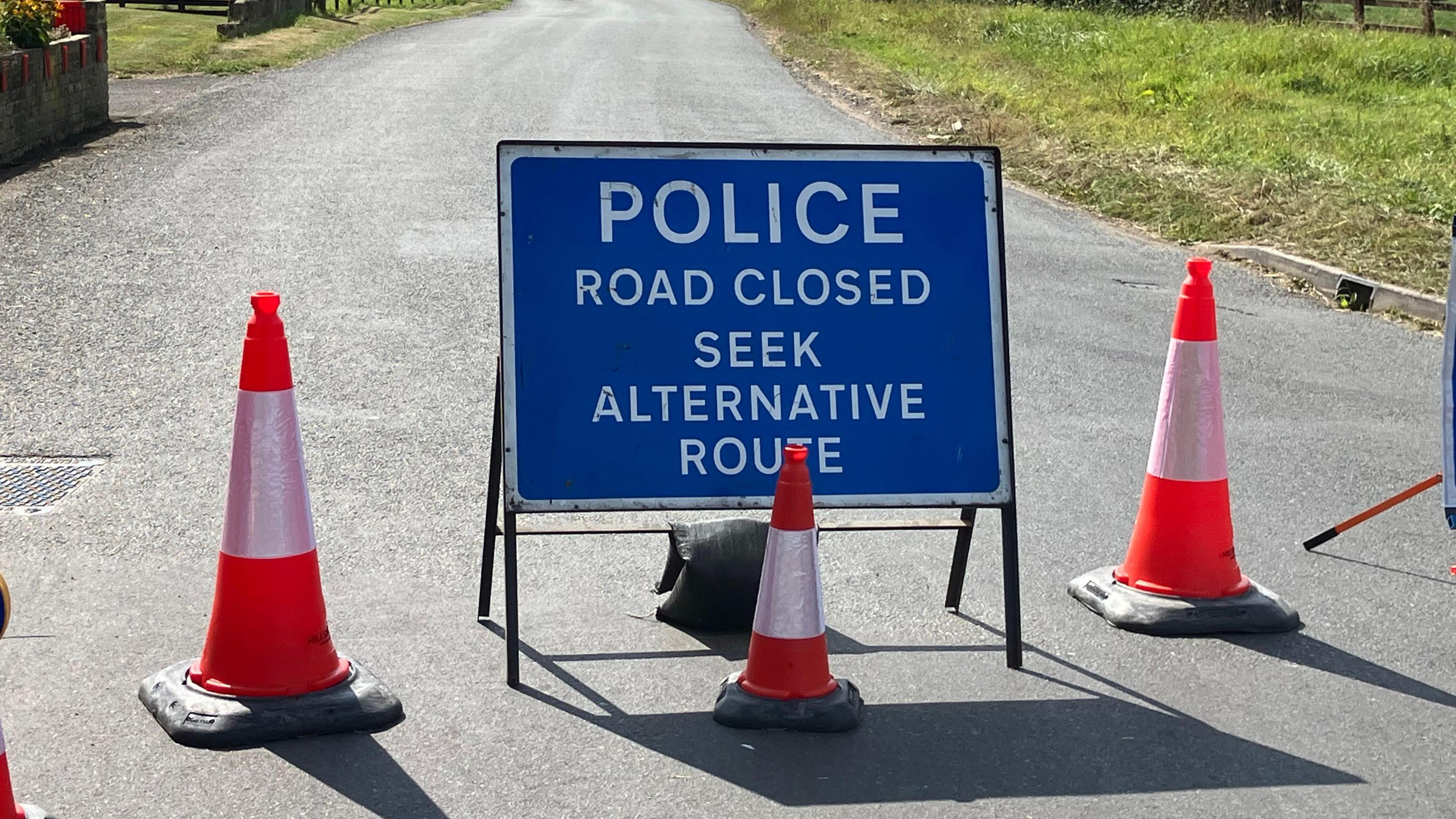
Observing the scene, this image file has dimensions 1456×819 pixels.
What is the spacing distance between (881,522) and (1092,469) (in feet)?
3.90

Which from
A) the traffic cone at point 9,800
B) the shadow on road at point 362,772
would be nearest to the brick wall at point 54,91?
the shadow on road at point 362,772

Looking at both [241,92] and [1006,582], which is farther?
[241,92]

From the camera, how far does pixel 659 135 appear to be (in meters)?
17.8

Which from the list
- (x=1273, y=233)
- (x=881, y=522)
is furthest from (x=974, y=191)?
(x=1273, y=233)

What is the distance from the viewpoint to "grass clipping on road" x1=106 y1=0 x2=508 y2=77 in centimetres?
2372

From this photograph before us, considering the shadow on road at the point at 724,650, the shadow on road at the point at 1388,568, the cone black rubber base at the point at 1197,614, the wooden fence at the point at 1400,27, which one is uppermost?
the wooden fence at the point at 1400,27

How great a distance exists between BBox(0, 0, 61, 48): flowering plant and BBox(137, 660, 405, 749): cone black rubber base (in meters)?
12.7

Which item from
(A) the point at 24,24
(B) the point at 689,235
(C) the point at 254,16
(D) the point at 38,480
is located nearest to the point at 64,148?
(A) the point at 24,24

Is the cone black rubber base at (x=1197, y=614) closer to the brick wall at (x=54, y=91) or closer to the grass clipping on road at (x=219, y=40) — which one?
the brick wall at (x=54, y=91)

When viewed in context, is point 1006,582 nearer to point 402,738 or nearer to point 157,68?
point 402,738

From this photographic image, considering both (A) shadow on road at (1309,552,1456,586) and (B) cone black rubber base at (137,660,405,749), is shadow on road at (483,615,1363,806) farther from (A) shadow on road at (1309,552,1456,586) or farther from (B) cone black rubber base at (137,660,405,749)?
(A) shadow on road at (1309,552,1456,586)

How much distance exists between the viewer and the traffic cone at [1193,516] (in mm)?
5008

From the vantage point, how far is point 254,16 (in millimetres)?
30219

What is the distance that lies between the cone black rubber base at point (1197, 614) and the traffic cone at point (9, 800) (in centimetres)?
320
